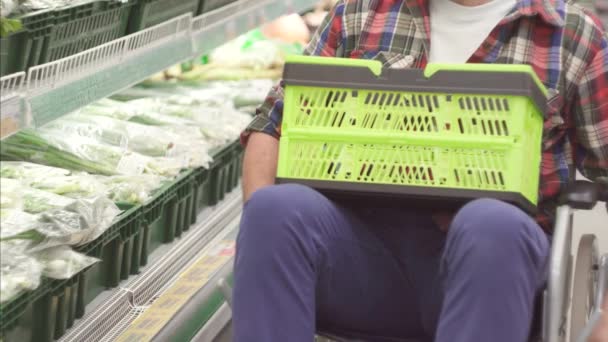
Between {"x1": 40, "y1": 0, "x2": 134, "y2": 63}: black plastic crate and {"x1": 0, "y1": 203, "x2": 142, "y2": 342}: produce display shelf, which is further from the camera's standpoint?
{"x1": 40, "y1": 0, "x2": 134, "y2": 63}: black plastic crate

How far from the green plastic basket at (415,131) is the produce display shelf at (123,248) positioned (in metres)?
0.69

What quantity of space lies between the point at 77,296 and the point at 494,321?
1.23 m

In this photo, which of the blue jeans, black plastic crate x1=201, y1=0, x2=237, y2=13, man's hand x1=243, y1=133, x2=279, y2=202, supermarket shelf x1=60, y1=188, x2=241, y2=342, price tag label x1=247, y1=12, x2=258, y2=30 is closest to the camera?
the blue jeans

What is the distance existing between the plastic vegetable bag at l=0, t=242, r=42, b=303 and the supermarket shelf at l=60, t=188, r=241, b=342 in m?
0.40

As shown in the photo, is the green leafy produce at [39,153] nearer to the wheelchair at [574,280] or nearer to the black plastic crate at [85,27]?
the black plastic crate at [85,27]

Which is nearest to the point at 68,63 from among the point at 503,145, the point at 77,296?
the point at 77,296

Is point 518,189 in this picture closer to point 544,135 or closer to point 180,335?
point 544,135

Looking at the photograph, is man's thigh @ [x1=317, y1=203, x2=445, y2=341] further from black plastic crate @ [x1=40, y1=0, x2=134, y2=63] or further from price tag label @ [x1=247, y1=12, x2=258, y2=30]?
price tag label @ [x1=247, y1=12, x2=258, y2=30]

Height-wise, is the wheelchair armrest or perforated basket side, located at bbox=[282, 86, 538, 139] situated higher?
perforated basket side, located at bbox=[282, 86, 538, 139]

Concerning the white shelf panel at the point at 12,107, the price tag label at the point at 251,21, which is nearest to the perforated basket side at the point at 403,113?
the white shelf panel at the point at 12,107

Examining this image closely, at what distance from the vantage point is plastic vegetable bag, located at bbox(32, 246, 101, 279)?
2543 mm

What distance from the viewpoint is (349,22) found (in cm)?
272

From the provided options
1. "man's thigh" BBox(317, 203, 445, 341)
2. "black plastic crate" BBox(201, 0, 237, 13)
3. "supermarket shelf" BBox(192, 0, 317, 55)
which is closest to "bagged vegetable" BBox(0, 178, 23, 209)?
"man's thigh" BBox(317, 203, 445, 341)

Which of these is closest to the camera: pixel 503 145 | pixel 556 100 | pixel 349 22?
pixel 503 145
